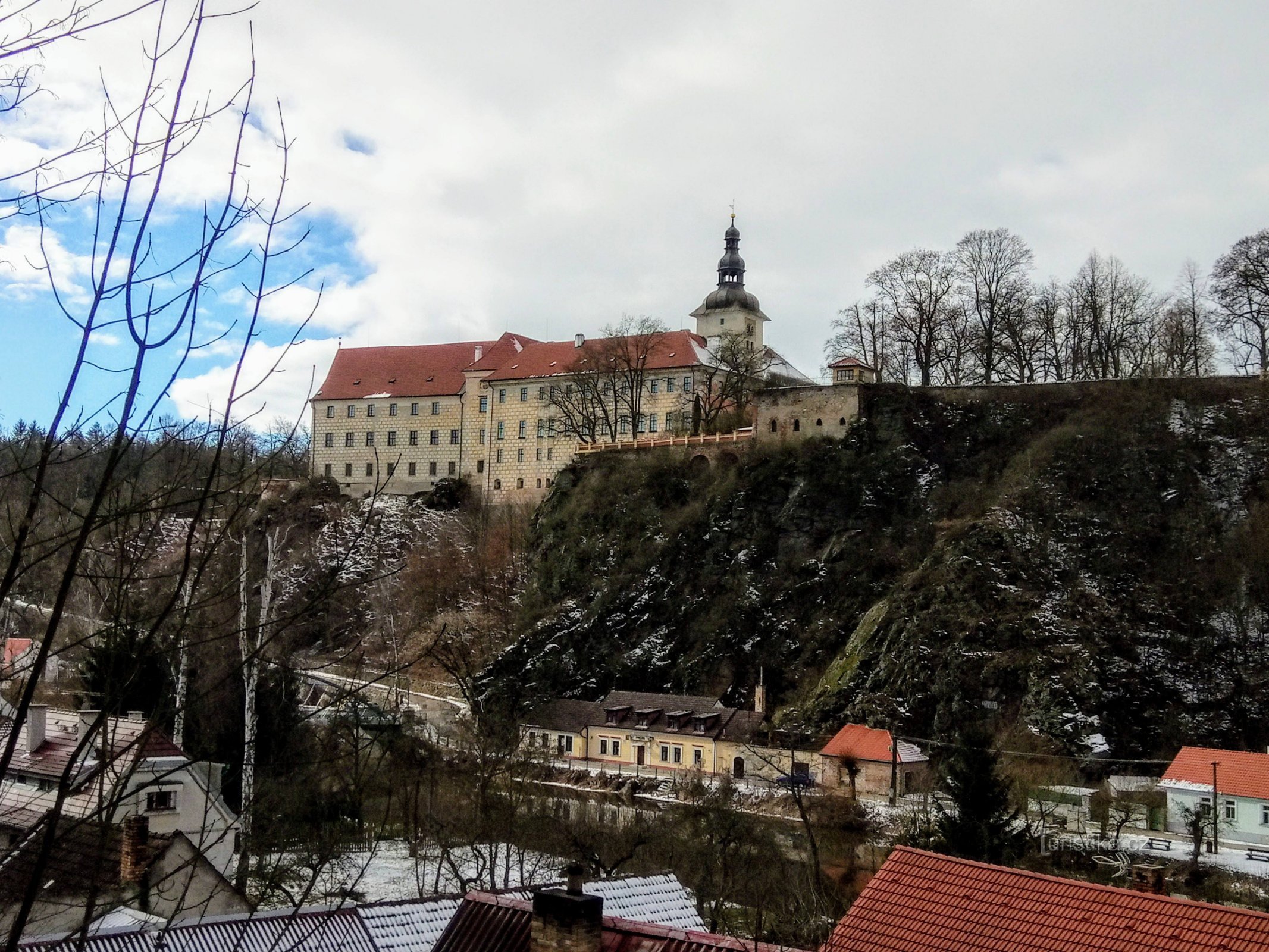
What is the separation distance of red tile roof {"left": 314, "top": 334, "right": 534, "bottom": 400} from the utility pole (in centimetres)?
4445

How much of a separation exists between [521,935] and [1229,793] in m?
23.6

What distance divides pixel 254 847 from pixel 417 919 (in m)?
6.58

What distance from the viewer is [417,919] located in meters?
10.7

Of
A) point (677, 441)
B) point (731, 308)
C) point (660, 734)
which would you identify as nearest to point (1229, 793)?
point (660, 734)

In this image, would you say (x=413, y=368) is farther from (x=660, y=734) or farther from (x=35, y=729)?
(x=35, y=729)

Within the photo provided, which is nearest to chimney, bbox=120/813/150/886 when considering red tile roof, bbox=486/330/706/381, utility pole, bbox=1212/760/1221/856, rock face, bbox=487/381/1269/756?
utility pole, bbox=1212/760/1221/856

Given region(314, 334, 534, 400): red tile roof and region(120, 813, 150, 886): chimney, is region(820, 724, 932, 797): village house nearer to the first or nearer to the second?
region(120, 813, 150, 886): chimney

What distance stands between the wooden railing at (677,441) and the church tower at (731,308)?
12.6 metres

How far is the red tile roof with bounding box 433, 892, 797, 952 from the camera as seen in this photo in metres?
9.53

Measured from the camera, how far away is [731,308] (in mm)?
64062

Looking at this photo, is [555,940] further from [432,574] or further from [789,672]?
[432,574]

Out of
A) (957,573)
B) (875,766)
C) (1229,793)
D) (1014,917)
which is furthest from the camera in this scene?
(957,573)

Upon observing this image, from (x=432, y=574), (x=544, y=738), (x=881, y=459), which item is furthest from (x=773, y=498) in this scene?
(x=432, y=574)

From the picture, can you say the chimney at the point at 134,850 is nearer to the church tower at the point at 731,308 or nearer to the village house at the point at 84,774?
the village house at the point at 84,774
